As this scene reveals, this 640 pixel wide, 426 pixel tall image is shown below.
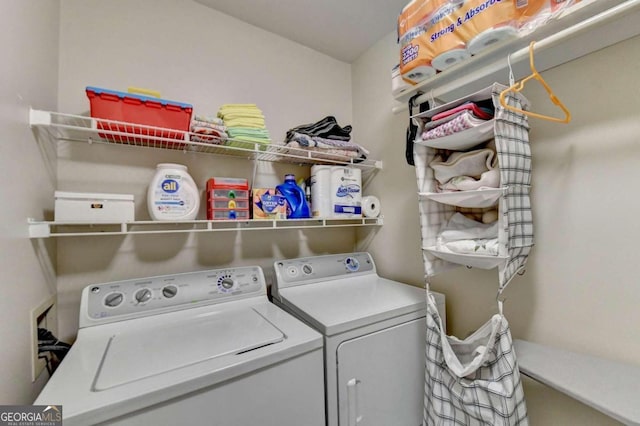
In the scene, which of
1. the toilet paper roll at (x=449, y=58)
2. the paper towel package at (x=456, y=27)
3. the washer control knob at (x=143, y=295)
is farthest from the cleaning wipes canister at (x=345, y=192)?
the washer control knob at (x=143, y=295)

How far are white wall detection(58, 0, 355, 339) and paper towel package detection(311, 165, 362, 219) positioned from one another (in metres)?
0.29

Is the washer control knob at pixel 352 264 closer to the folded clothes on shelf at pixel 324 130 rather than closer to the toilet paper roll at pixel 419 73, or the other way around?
the folded clothes on shelf at pixel 324 130

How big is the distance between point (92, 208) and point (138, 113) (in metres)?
0.45

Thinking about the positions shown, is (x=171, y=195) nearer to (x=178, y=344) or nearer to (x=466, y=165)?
(x=178, y=344)

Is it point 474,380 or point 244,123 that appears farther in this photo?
point 244,123

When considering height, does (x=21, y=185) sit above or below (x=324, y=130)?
below

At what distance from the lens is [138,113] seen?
3.77 ft

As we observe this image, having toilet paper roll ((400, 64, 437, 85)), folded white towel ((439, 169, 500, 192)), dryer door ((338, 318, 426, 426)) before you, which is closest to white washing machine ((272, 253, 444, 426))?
dryer door ((338, 318, 426, 426))

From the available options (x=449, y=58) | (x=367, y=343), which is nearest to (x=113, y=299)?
(x=367, y=343)

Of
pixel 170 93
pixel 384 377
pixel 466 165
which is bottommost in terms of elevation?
pixel 384 377

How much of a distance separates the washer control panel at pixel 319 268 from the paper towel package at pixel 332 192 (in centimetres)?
30

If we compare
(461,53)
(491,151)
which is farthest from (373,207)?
(461,53)

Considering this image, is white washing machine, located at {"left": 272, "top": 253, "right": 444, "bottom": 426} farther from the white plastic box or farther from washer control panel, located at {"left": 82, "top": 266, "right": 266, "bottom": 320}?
the white plastic box

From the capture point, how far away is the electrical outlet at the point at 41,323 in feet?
2.94
